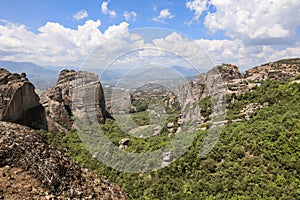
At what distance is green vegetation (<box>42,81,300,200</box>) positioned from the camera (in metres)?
15.2

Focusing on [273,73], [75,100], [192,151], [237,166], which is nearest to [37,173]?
[237,166]

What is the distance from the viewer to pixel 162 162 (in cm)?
2088

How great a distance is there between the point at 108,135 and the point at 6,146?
30375 millimetres

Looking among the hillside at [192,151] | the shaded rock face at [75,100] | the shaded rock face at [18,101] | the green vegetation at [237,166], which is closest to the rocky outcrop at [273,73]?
the hillside at [192,151]

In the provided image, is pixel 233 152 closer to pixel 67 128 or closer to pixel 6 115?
pixel 6 115

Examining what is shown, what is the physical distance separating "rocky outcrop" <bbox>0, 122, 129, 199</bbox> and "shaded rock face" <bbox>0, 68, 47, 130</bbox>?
80.1 ft

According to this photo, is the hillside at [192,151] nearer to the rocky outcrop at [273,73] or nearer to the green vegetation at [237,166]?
the green vegetation at [237,166]

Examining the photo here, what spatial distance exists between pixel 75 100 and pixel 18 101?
12.1m

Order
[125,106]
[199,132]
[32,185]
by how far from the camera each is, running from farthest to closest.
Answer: [125,106], [199,132], [32,185]

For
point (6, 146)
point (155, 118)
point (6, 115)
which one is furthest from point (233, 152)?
point (6, 115)

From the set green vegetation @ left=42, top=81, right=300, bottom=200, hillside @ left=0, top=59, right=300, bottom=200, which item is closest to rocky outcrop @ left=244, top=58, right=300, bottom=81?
hillside @ left=0, top=59, right=300, bottom=200

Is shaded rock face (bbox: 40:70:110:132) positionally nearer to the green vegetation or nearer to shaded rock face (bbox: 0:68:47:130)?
shaded rock face (bbox: 0:68:47:130)

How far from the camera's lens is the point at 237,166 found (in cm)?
1709

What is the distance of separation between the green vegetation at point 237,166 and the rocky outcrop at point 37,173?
1255 centimetres
